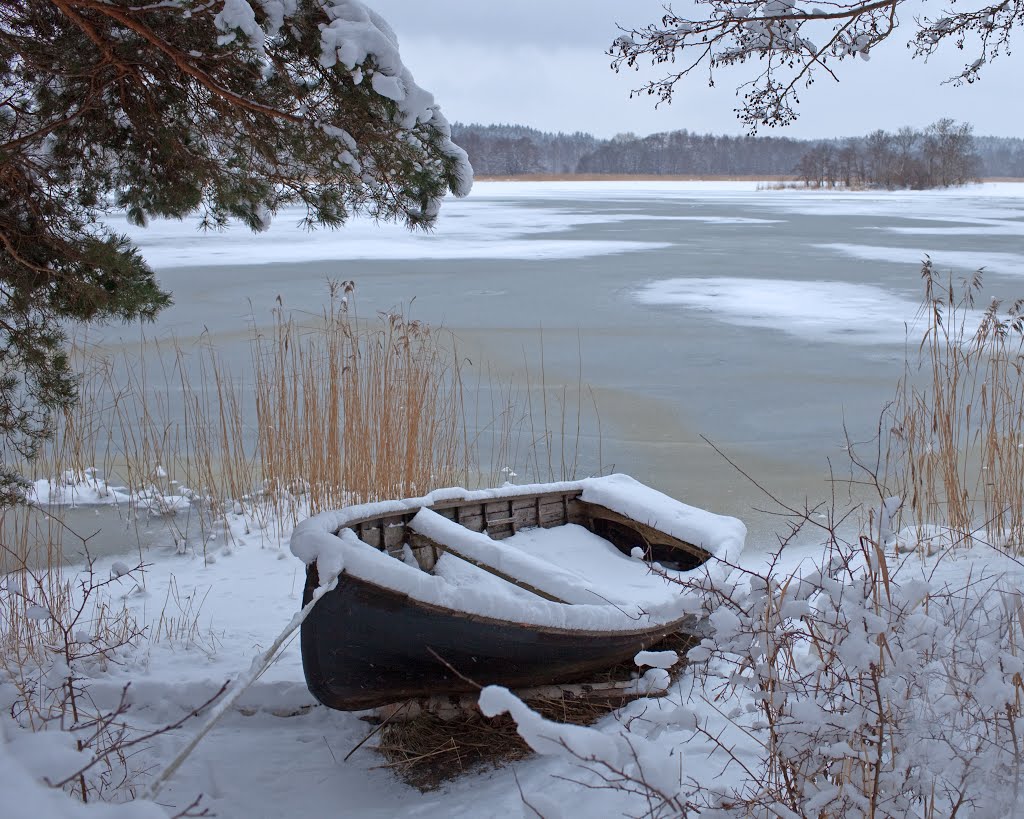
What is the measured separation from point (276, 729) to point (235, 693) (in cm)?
137

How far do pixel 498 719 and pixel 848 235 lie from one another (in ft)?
54.4

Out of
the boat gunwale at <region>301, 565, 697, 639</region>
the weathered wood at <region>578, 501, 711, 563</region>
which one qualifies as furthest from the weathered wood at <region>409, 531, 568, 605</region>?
the weathered wood at <region>578, 501, 711, 563</region>

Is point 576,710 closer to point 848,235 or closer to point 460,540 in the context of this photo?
point 460,540

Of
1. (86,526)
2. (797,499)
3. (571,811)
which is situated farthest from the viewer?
(797,499)

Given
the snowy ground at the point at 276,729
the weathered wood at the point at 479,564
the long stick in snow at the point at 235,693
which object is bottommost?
the snowy ground at the point at 276,729

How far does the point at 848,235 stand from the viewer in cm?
1773

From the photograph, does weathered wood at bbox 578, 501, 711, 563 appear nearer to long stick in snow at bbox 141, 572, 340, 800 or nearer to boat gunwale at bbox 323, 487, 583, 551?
boat gunwale at bbox 323, 487, 583, 551

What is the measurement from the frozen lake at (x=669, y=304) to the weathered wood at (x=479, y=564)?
2.30 metres

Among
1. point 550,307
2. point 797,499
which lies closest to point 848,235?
point 550,307

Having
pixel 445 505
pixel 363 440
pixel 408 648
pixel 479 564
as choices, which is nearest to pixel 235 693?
pixel 408 648

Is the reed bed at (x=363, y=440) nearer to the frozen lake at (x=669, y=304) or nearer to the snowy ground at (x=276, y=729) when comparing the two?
the snowy ground at (x=276, y=729)

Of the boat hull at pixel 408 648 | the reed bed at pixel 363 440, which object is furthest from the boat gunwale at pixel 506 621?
the reed bed at pixel 363 440

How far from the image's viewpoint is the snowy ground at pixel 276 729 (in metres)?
2.51

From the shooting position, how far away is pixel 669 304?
10500mm
